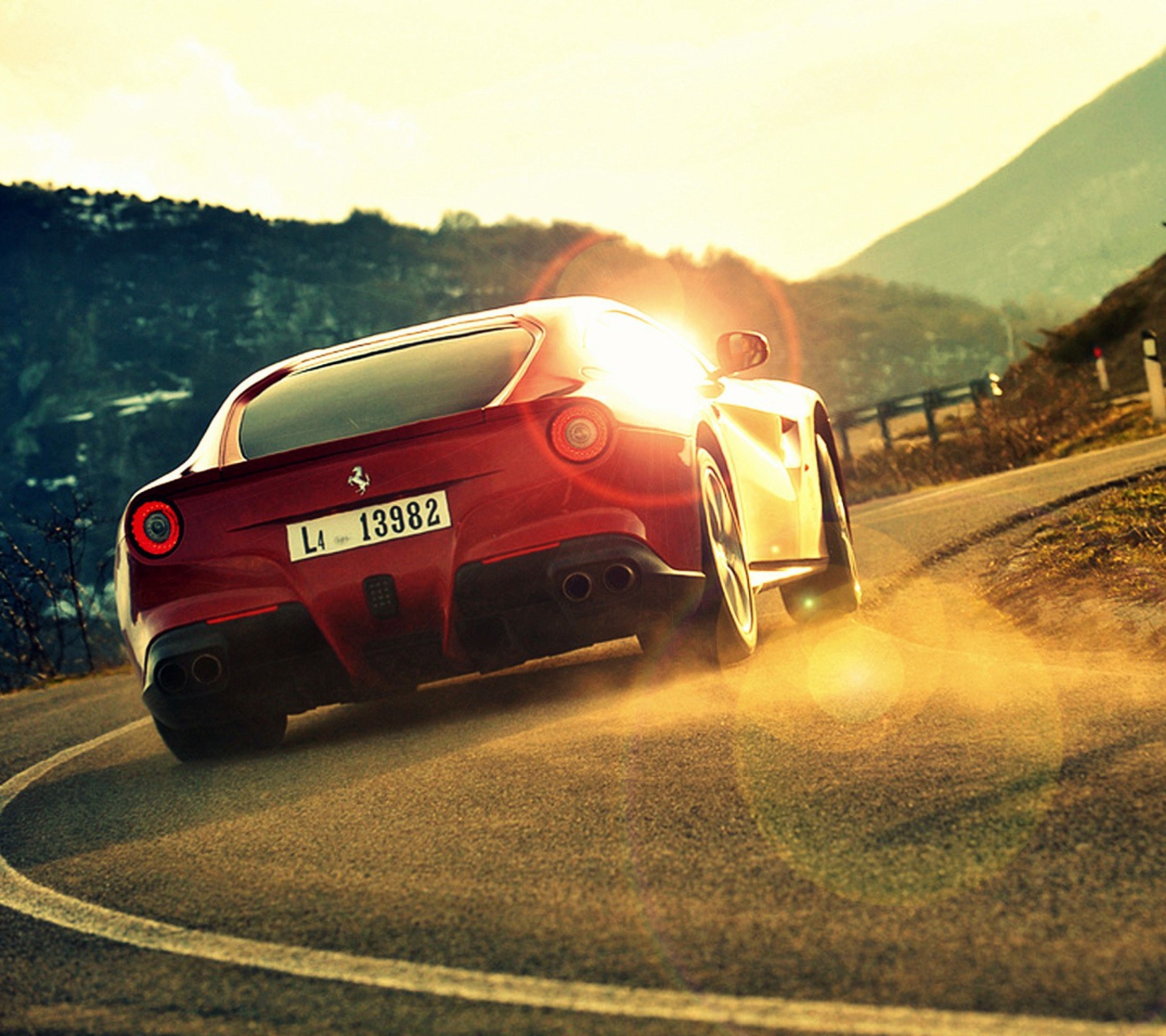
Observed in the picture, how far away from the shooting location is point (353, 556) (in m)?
5.32

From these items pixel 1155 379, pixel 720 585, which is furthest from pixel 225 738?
pixel 1155 379

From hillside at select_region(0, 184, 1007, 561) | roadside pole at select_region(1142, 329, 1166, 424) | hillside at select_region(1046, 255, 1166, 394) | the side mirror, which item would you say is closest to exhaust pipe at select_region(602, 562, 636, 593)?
the side mirror

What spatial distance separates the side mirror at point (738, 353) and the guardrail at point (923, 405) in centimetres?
2277

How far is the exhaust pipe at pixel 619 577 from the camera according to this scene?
5.29m

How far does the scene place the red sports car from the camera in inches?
209

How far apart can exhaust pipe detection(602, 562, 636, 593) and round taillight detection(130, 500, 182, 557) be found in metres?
1.58

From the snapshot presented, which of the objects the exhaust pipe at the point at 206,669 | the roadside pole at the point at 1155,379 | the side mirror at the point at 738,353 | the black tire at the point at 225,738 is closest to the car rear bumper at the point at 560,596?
the exhaust pipe at the point at 206,669

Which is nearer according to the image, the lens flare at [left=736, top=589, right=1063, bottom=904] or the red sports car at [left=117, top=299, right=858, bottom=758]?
the lens flare at [left=736, top=589, right=1063, bottom=904]

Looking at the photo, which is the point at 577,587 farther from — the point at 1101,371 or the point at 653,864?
the point at 1101,371

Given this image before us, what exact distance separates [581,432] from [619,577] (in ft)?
1.77

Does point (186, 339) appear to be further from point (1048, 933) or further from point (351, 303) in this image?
point (1048, 933)

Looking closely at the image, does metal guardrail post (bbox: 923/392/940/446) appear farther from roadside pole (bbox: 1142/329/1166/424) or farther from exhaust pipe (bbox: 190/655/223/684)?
exhaust pipe (bbox: 190/655/223/684)

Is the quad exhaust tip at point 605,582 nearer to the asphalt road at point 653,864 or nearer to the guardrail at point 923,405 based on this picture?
the asphalt road at point 653,864

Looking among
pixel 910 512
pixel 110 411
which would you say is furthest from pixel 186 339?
pixel 910 512
